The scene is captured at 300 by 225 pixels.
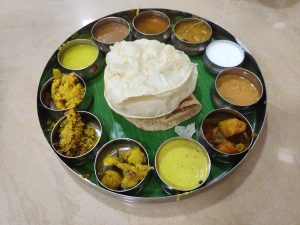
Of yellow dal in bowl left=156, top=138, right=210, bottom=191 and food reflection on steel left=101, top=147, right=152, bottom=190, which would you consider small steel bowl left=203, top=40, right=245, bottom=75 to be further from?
food reflection on steel left=101, top=147, right=152, bottom=190

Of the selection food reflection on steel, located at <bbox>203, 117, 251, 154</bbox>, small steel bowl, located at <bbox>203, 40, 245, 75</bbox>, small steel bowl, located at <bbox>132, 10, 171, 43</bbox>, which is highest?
small steel bowl, located at <bbox>132, 10, 171, 43</bbox>

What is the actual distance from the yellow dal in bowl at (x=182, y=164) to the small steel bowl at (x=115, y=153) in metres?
0.12

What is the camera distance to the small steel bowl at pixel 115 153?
173 cm

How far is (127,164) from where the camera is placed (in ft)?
5.89

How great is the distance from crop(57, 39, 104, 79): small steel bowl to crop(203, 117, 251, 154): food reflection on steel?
0.98 m

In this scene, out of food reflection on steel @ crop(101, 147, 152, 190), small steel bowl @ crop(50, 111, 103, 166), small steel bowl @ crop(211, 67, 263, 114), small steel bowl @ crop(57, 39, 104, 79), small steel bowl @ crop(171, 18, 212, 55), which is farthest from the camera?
small steel bowl @ crop(171, 18, 212, 55)

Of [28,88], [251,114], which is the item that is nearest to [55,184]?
[28,88]

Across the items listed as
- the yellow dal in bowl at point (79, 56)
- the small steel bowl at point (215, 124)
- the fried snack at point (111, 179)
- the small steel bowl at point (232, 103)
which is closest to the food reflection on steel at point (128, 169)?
the fried snack at point (111, 179)

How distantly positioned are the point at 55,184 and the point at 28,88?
919mm

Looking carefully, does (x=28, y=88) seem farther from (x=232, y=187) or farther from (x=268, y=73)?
(x=268, y=73)

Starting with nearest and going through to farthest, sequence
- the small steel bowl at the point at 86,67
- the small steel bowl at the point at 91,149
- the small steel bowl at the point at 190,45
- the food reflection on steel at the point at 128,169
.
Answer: the food reflection on steel at the point at 128,169 → the small steel bowl at the point at 91,149 → the small steel bowl at the point at 86,67 → the small steel bowl at the point at 190,45

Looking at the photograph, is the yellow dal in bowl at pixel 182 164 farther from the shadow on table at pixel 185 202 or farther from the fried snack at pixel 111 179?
the fried snack at pixel 111 179

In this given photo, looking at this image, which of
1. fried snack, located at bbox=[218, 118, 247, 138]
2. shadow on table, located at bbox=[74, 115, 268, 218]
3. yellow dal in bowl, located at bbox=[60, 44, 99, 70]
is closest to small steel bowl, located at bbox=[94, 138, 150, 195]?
shadow on table, located at bbox=[74, 115, 268, 218]

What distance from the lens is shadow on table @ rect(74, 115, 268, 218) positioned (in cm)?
183
